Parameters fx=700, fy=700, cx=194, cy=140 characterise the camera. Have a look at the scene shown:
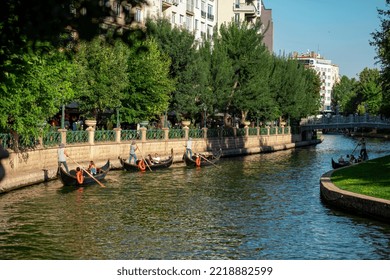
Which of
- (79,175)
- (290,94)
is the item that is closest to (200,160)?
(79,175)

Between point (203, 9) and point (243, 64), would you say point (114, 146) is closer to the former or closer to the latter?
point (243, 64)

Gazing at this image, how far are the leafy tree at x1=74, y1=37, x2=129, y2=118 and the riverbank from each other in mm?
20598

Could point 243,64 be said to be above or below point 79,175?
above

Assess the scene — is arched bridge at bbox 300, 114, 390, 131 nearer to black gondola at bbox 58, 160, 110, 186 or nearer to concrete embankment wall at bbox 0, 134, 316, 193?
concrete embankment wall at bbox 0, 134, 316, 193

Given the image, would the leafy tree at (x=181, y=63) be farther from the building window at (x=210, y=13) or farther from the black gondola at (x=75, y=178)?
the building window at (x=210, y=13)

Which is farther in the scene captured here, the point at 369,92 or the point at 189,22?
the point at 369,92

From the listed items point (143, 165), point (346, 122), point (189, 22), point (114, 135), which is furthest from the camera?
point (346, 122)

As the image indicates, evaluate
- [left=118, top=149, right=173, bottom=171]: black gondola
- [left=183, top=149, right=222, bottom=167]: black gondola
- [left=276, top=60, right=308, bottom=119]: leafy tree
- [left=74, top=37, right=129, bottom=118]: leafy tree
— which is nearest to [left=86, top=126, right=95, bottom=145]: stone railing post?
[left=118, top=149, right=173, bottom=171]: black gondola

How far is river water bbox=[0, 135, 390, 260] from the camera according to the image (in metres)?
20.8

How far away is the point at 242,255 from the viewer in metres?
20.4

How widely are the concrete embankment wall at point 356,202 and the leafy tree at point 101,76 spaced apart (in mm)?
24225

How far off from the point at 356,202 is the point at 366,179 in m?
6.21

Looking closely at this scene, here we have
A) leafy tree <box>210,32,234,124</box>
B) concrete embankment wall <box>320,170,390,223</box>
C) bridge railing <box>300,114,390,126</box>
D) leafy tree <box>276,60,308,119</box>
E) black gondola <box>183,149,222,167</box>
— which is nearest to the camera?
concrete embankment wall <box>320,170,390,223</box>

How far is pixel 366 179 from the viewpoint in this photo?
107 ft
